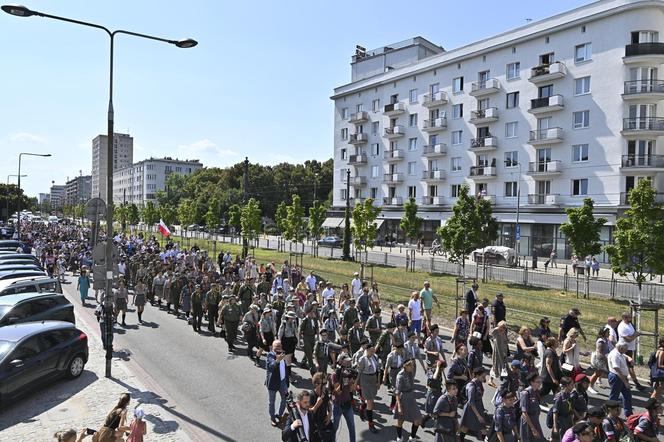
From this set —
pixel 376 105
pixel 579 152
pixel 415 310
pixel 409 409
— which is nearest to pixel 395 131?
pixel 376 105

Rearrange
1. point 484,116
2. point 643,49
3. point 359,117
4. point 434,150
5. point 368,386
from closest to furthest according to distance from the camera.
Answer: point 368,386 < point 643,49 < point 484,116 < point 434,150 < point 359,117

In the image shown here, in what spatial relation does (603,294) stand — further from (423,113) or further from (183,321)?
(423,113)

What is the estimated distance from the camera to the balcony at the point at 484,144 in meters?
51.7

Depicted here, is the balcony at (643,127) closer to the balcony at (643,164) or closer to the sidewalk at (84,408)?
the balcony at (643,164)

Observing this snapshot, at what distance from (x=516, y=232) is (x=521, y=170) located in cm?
Answer: 670

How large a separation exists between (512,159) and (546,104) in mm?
6512

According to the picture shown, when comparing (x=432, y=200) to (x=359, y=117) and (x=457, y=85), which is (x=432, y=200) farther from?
(x=359, y=117)

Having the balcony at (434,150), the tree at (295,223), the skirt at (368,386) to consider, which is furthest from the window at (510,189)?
the skirt at (368,386)

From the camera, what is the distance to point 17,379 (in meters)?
10.2

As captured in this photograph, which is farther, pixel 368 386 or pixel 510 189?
pixel 510 189

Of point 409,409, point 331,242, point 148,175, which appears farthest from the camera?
point 148,175

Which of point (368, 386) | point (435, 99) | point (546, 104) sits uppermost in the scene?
point (435, 99)

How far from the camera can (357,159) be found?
68.8m

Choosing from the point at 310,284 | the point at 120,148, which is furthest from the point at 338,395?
the point at 120,148
